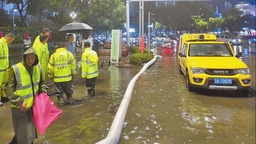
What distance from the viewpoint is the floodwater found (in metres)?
5.32

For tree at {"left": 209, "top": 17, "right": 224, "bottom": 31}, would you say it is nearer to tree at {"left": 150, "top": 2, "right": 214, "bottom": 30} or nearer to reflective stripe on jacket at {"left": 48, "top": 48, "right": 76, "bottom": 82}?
tree at {"left": 150, "top": 2, "right": 214, "bottom": 30}

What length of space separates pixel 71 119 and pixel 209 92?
4495 millimetres

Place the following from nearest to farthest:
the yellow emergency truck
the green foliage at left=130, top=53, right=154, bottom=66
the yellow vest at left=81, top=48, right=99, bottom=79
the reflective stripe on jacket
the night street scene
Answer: the night street scene < the reflective stripe on jacket < the yellow vest at left=81, top=48, right=99, bottom=79 < the yellow emergency truck < the green foliage at left=130, top=53, right=154, bottom=66

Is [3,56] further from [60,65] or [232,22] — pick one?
[232,22]

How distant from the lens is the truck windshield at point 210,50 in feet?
32.6

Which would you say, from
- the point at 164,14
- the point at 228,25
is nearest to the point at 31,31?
the point at 164,14

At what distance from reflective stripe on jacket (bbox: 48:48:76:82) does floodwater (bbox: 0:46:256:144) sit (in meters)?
0.74

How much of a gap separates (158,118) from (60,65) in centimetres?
248

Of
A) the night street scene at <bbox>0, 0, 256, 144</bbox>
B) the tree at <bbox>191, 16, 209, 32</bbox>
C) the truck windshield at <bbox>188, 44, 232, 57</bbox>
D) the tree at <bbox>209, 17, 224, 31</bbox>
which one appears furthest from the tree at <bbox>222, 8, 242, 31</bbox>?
the truck windshield at <bbox>188, 44, 232, 57</bbox>

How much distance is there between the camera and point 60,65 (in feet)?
23.2

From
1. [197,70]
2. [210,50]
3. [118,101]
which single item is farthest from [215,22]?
[118,101]

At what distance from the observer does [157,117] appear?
662cm

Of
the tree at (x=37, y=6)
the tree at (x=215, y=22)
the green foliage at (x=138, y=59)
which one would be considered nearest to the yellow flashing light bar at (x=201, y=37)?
the green foliage at (x=138, y=59)

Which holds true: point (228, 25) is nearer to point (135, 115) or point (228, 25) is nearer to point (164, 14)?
point (164, 14)
